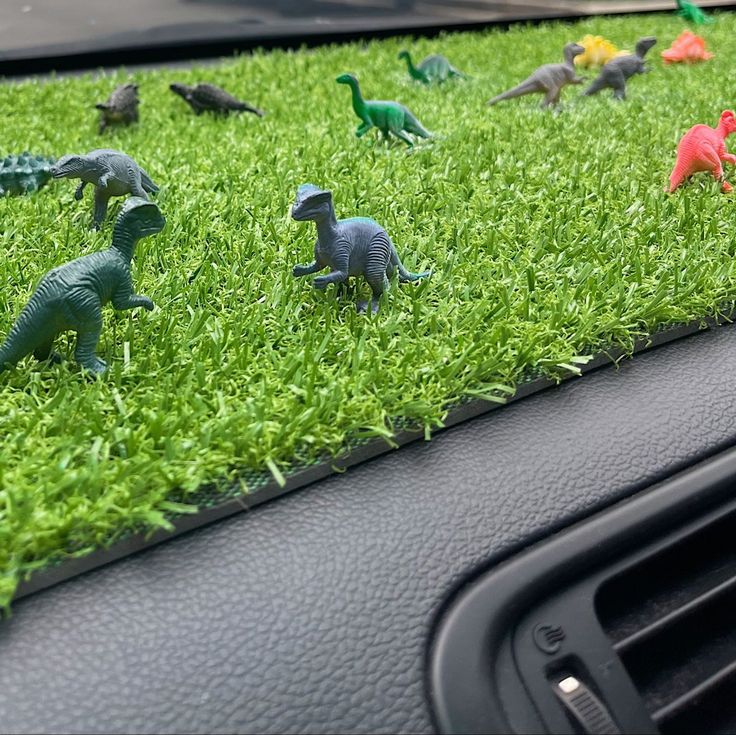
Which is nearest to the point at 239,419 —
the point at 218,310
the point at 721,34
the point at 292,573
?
the point at 292,573

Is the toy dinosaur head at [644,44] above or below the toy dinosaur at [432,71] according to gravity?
below

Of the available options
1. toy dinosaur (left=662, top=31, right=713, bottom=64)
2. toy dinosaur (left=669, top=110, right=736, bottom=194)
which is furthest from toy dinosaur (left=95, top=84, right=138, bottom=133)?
toy dinosaur (left=662, top=31, right=713, bottom=64)

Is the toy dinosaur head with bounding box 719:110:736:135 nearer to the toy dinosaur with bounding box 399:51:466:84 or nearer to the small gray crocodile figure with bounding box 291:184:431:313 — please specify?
the small gray crocodile figure with bounding box 291:184:431:313

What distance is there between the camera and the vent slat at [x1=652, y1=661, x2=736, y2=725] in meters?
0.74

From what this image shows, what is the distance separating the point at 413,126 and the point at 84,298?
47.3 inches

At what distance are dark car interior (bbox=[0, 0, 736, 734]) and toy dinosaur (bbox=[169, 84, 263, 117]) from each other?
5.01ft

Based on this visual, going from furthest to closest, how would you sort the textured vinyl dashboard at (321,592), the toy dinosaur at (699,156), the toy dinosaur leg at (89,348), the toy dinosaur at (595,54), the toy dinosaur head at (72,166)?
the toy dinosaur at (595,54), the toy dinosaur at (699,156), the toy dinosaur head at (72,166), the toy dinosaur leg at (89,348), the textured vinyl dashboard at (321,592)

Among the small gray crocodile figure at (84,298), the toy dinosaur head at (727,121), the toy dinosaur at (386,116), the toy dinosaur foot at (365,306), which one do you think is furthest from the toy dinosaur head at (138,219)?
the toy dinosaur head at (727,121)

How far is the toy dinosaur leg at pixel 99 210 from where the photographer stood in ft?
4.81

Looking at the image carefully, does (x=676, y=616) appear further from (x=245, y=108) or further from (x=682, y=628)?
(x=245, y=108)

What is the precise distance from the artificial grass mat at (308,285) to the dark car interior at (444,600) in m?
0.06

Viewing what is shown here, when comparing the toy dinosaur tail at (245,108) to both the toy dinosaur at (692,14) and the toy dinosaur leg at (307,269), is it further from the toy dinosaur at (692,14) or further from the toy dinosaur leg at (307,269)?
the toy dinosaur at (692,14)

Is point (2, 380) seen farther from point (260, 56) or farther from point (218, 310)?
point (260, 56)

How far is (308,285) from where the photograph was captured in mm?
1213
